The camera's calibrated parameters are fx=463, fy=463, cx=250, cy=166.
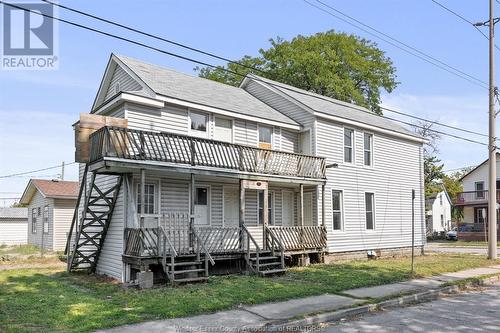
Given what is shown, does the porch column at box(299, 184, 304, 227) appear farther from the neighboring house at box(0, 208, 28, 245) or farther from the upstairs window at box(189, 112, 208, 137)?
the neighboring house at box(0, 208, 28, 245)

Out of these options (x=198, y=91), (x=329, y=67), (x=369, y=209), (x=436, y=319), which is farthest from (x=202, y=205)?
(x=329, y=67)

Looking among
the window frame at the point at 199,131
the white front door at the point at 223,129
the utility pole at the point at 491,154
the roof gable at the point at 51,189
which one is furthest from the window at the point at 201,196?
the roof gable at the point at 51,189

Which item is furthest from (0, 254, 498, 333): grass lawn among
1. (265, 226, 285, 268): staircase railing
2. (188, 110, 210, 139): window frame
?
A: (188, 110, 210, 139): window frame

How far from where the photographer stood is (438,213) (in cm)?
6284

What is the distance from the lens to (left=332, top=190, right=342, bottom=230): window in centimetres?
2014

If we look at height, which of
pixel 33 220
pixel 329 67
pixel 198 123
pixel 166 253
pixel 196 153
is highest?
pixel 329 67

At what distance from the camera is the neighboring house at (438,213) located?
60.9 m

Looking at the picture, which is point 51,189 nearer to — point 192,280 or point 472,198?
point 192,280

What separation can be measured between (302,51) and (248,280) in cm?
3025

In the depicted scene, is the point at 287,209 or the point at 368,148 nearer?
the point at 287,209

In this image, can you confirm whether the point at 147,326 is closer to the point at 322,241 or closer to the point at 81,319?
the point at 81,319

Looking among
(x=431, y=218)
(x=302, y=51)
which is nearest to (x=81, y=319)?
(x=302, y=51)

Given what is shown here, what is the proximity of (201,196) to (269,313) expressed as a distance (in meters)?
7.95

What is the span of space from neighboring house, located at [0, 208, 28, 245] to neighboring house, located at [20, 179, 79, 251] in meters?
9.49
